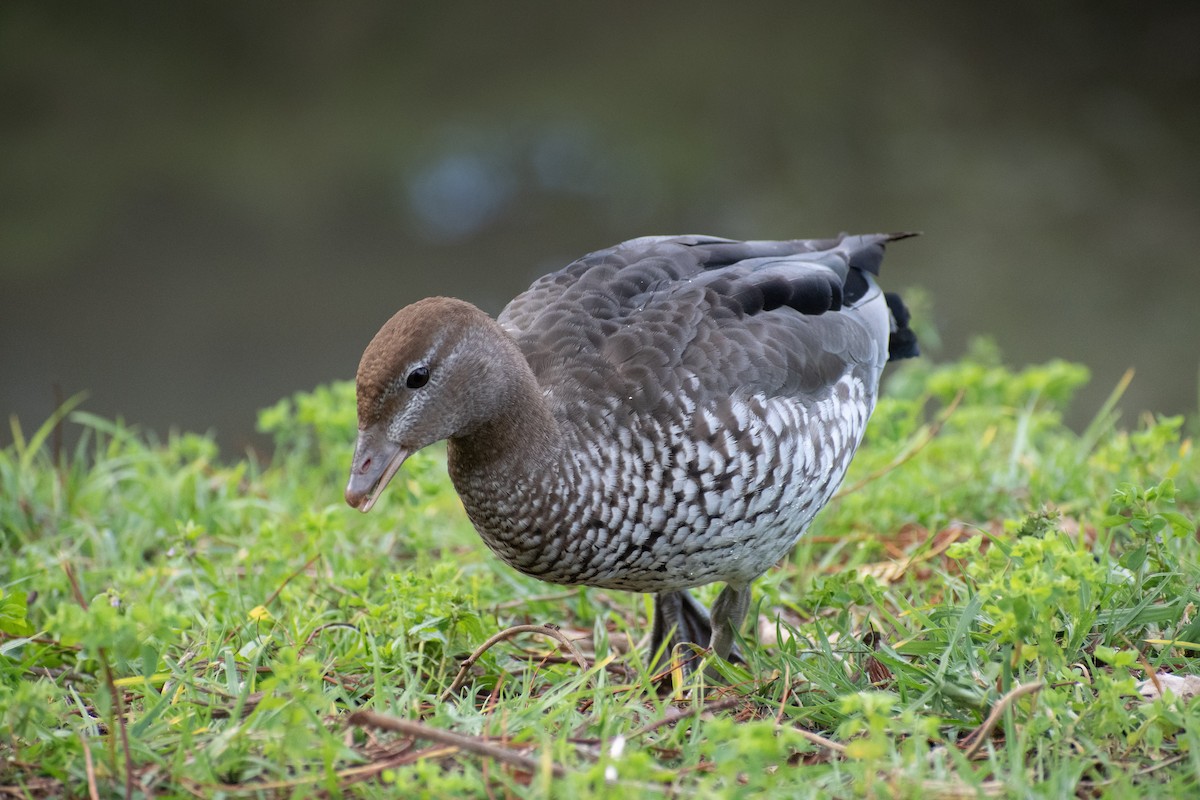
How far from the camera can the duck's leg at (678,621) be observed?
3.97 metres

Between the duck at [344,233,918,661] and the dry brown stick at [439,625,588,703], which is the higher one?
the duck at [344,233,918,661]

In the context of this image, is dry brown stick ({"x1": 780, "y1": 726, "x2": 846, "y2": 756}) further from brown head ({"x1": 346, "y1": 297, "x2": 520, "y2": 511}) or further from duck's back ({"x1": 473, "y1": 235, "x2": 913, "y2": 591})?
brown head ({"x1": 346, "y1": 297, "x2": 520, "y2": 511})

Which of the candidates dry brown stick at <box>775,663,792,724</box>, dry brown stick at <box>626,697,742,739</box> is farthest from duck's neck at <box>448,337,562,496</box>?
dry brown stick at <box>775,663,792,724</box>

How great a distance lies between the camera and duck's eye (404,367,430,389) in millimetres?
3154

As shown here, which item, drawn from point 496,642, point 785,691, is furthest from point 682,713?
point 496,642

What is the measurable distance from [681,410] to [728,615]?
2.63 feet

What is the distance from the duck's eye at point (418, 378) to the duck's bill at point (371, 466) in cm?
16

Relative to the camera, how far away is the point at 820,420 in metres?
3.69

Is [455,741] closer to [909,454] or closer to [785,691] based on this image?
[785,691]

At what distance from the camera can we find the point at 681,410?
338cm

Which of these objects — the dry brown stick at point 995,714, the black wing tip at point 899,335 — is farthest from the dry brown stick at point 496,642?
the black wing tip at point 899,335

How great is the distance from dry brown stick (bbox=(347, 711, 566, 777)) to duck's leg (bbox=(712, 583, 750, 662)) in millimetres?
1308

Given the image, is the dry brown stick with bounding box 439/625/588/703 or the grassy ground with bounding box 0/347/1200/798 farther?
the dry brown stick with bounding box 439/625/588/703

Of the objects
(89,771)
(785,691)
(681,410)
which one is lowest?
(785,691)
